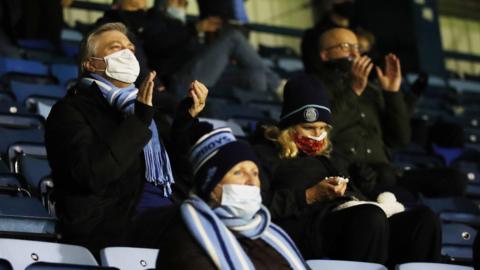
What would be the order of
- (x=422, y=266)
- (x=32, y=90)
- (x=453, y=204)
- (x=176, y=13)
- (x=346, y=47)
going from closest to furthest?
(x=422, y=266), (x=346, y=47), (x=453, y=204), (x=32, y=90), (x=176, y=13)

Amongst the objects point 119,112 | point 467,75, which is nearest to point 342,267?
point 119,112

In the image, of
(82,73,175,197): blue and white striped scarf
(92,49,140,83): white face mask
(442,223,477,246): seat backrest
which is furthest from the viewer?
(442,223,477,246): seat backrest

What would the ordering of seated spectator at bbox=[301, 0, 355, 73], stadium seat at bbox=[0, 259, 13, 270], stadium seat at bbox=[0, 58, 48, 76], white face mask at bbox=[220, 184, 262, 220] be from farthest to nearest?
stadium seat at bbox=[0, 58, 48, 76]
seated spectator at bbox=[301, 0, 355, 73]
white face mask at bbox=[220, 184, 262, 220]
stadium seat at bbox=[0, 259, 13, 270]

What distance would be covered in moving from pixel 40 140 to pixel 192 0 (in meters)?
8.11

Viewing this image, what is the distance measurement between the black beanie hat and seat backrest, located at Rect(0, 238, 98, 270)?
1.69 m

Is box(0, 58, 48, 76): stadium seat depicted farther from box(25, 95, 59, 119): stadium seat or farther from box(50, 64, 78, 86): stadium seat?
box(25, 95, 59, 119): stadium seat

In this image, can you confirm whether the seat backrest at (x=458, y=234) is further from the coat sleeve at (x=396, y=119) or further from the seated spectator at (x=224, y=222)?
the seated spectator at (x=224, y=222)

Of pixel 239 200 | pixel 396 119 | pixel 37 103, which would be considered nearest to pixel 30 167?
pixel 37 103

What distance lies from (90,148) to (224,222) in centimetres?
91

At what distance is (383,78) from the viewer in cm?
746

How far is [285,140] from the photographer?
6.04m

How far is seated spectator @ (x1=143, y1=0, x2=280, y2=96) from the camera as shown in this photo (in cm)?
859

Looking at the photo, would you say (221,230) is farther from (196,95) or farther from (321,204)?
(321,204)

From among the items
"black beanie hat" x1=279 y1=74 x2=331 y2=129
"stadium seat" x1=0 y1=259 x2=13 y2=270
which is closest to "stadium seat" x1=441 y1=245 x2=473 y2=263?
"black beanie hat" x1=279 y1=74 x2=331 y2=129
